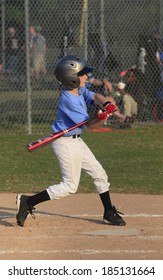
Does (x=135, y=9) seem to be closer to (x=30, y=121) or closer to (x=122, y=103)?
(x=122, y=103)

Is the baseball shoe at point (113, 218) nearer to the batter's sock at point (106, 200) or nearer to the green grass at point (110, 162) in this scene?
the batter's sock at point (106, 200)

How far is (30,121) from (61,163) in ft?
24.1

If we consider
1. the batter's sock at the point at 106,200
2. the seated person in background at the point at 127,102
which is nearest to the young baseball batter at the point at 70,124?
the batter's sock at the point at 106,200

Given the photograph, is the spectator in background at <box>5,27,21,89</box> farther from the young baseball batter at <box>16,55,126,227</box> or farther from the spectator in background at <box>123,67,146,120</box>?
the young baseball batter at <box>16,55,126,227</box>

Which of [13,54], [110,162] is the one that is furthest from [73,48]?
[110,162]

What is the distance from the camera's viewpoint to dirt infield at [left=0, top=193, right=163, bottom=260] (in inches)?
284

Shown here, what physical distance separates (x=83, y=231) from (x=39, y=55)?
28.6 feet

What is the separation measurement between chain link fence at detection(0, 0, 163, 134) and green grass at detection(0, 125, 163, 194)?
2.94 ft

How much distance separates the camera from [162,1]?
16.9m

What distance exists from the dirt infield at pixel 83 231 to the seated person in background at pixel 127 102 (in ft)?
20.8

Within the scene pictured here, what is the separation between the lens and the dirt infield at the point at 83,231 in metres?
7.21

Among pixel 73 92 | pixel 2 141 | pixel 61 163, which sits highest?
pixel 73 92

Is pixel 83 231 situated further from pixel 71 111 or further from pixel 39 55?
pixel 39 55
